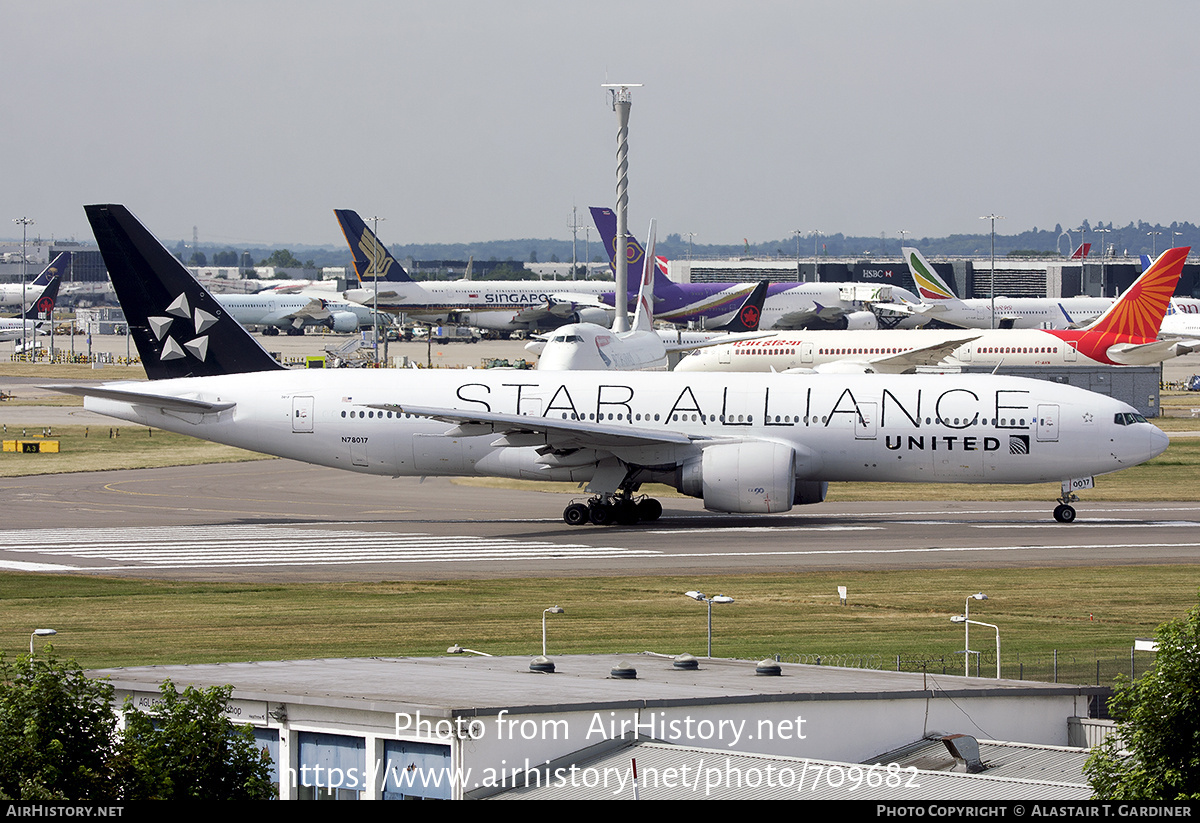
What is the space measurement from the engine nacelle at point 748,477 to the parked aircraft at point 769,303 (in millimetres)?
115435

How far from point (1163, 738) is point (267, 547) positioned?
34.0 m

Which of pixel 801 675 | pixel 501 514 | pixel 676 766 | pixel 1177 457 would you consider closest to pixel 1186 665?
pixel 676 766

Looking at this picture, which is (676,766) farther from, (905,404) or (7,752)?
(905,404)

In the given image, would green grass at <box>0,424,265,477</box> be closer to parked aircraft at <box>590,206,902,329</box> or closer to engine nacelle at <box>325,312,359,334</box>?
parked aircraft at <box>590,206,902,329</box>

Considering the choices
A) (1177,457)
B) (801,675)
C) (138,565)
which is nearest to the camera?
(801,675)

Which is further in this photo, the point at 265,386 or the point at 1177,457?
the point at 1177,457

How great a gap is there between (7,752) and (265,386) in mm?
36625

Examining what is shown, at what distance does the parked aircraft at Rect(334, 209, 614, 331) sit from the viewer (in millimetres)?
167875

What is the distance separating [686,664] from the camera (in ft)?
75.2

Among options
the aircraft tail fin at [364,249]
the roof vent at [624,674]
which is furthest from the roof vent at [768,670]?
the aircraft tail fin at [364,249]

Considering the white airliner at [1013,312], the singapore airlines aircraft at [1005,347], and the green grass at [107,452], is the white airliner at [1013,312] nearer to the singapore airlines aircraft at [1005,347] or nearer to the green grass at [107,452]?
the singapore airlines aircraft at [1005,347]

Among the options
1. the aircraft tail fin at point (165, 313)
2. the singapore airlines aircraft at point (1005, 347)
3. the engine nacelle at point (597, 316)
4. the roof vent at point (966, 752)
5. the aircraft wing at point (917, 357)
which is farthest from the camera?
the engine nacelle at point (597, 316)

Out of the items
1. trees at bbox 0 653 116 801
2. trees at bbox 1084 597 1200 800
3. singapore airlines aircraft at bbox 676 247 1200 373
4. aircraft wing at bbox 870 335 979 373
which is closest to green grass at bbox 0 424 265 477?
singapore airlines aircraft at bbox 676 247 1200 373

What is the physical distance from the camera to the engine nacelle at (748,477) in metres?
45.9
